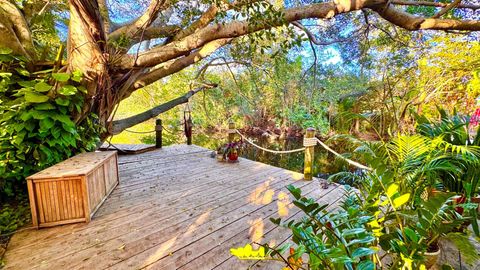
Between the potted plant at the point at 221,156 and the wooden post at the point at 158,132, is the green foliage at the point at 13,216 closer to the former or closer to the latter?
the potted plant at the point at 221,156

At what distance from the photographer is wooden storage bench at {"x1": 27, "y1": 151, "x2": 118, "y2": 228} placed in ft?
6.01

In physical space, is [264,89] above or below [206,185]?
above

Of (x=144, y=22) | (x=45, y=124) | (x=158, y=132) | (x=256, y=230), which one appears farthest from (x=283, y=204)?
(x=158, y=132)

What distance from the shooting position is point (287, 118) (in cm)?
1031

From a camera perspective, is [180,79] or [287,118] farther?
[287,118]

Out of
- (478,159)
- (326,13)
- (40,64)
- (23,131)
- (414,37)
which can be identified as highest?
(414,37)

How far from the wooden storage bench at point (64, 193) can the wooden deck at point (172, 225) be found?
0.09 m

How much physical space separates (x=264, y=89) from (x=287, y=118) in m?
1.77

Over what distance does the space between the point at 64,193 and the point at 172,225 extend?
0.99 metres

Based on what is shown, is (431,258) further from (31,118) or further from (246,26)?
(31,118)

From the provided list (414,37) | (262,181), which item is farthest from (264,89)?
(262,181)

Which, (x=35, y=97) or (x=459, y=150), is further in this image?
(x=35, y=97)

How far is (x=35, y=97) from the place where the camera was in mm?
2080

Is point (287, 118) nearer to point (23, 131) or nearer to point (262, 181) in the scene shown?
point (262, 181)
